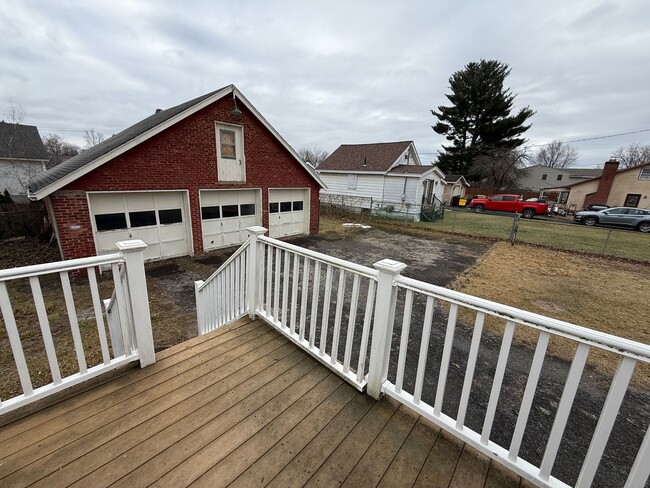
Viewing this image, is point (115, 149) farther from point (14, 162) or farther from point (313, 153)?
point (313, 153)

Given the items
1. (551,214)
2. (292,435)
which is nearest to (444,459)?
(292,435)

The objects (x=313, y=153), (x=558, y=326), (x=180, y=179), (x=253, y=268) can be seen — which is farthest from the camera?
(x=313, y=153)

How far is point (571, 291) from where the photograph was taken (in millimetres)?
6562

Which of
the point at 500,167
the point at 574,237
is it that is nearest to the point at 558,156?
the point at 500,167

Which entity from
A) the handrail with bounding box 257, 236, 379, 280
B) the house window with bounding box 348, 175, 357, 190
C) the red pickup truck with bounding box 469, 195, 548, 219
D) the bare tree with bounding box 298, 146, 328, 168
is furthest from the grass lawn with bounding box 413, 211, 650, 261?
the bare tree with bounding box 298, 146, 328, 168

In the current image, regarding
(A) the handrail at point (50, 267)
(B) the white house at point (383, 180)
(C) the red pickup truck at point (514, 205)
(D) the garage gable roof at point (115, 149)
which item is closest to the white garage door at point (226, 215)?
(D) the garage gable roof at point (115, 149)

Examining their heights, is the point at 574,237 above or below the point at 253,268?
below

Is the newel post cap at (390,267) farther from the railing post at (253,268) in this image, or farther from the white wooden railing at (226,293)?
the white wooden railing at (226,293)

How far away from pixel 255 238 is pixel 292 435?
6.23 ft

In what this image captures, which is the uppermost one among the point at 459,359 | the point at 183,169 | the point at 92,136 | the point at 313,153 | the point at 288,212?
the point at 313,153

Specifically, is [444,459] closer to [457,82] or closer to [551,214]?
[551,214]

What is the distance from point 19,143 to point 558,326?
2936cm

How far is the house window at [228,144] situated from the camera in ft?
29.3

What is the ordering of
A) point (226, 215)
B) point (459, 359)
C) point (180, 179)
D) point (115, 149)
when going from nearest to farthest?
point (459, 359) < point (115, 149) < point (180, 179) < point (226, 215)
